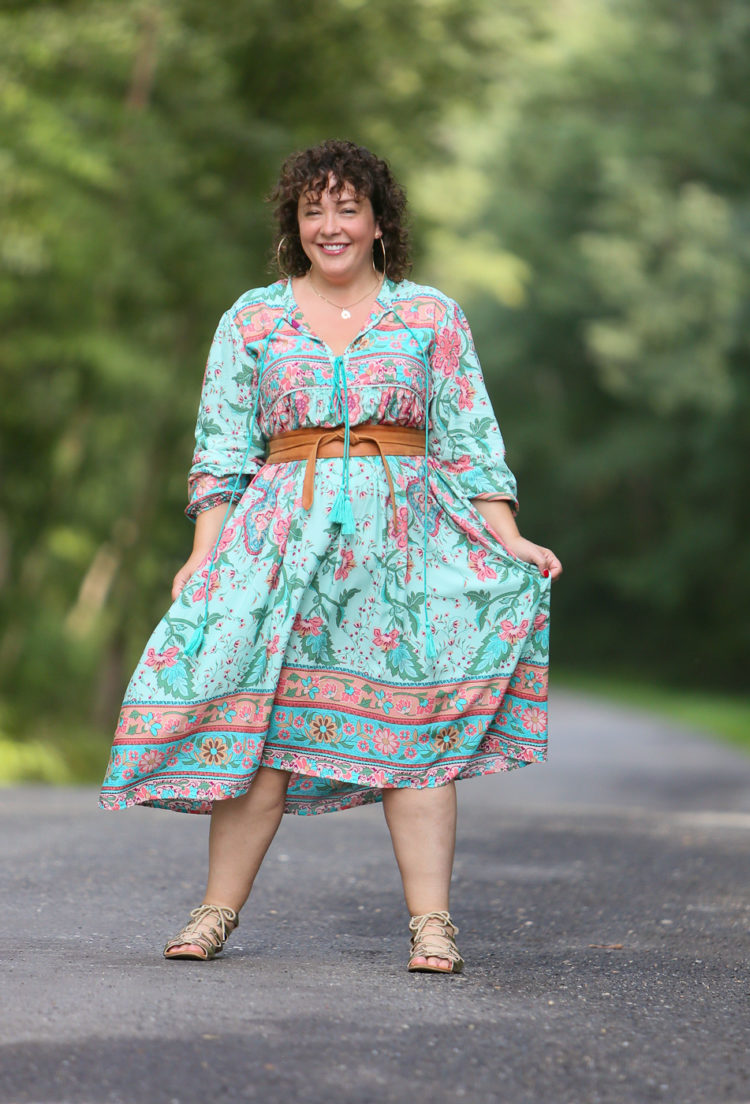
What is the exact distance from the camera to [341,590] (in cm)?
400

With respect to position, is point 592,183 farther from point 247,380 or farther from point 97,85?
point 247,380

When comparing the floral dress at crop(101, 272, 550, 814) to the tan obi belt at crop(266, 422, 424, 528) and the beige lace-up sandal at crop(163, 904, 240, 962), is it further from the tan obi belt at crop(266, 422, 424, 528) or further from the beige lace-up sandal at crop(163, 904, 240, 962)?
the beige lace-up sandal at crop(163, 904, 240, 962)

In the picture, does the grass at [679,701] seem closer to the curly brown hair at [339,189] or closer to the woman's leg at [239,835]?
the curly brown hair at [339,189]

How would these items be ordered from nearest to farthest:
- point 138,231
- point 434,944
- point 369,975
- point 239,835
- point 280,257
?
point 369,975 → point 434,944 → point 239,835 → point 280,257 → point 138,231

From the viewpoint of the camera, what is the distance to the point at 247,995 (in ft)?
11.2

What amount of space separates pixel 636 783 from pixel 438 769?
10059mm

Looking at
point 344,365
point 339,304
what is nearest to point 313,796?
point 344,365

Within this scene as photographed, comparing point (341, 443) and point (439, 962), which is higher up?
point (341, 443)

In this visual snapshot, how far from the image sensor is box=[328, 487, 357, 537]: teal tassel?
396cm

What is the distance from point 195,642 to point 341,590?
0.38m

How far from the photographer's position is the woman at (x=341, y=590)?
3.89 m

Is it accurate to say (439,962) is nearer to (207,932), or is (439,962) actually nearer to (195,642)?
(207,932)

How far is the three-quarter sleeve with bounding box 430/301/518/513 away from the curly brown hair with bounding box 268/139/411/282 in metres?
0.24

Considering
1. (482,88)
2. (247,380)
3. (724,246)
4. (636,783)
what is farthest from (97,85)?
(724,246)
